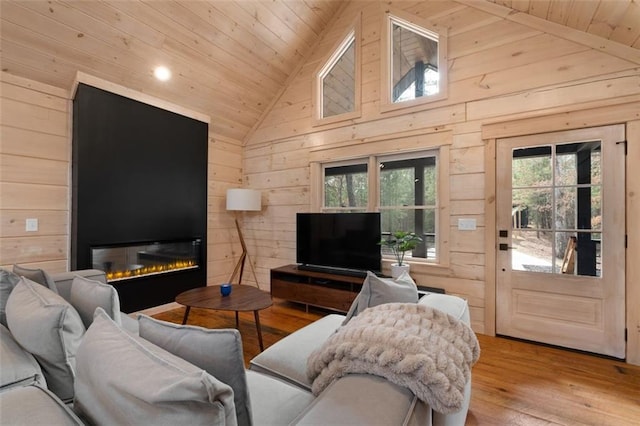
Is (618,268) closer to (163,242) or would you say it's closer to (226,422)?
(226,422)

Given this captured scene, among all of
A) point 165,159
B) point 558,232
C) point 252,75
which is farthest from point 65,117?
point 558,232

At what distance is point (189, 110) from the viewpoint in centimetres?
386

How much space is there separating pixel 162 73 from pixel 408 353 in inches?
148

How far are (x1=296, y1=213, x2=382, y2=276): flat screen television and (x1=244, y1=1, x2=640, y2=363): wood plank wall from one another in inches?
18.6

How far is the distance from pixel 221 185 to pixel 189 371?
13.5ft

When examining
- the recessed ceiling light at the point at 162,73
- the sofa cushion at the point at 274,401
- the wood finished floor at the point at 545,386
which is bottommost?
the wood finished floor at the point at 545,386

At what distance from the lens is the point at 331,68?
410 cm

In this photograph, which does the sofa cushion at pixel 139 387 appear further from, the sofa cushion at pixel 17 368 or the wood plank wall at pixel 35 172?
the wood plank wall at pixel 35 172

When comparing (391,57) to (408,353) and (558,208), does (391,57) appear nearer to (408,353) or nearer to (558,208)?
(558,208)

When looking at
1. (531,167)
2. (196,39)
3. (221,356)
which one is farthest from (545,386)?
(196,39)

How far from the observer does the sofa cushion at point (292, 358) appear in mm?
1416

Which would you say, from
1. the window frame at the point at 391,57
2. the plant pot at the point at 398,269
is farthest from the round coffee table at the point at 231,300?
the window frame at the point at 391,57

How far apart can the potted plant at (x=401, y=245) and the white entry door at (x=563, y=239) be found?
2.66 feet

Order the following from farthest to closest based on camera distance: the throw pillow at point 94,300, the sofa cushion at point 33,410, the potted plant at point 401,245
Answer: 1. the potted plant at point 401,245
2. the throw pillow at point 94,300
3. the sofa cushion at point 33,410
